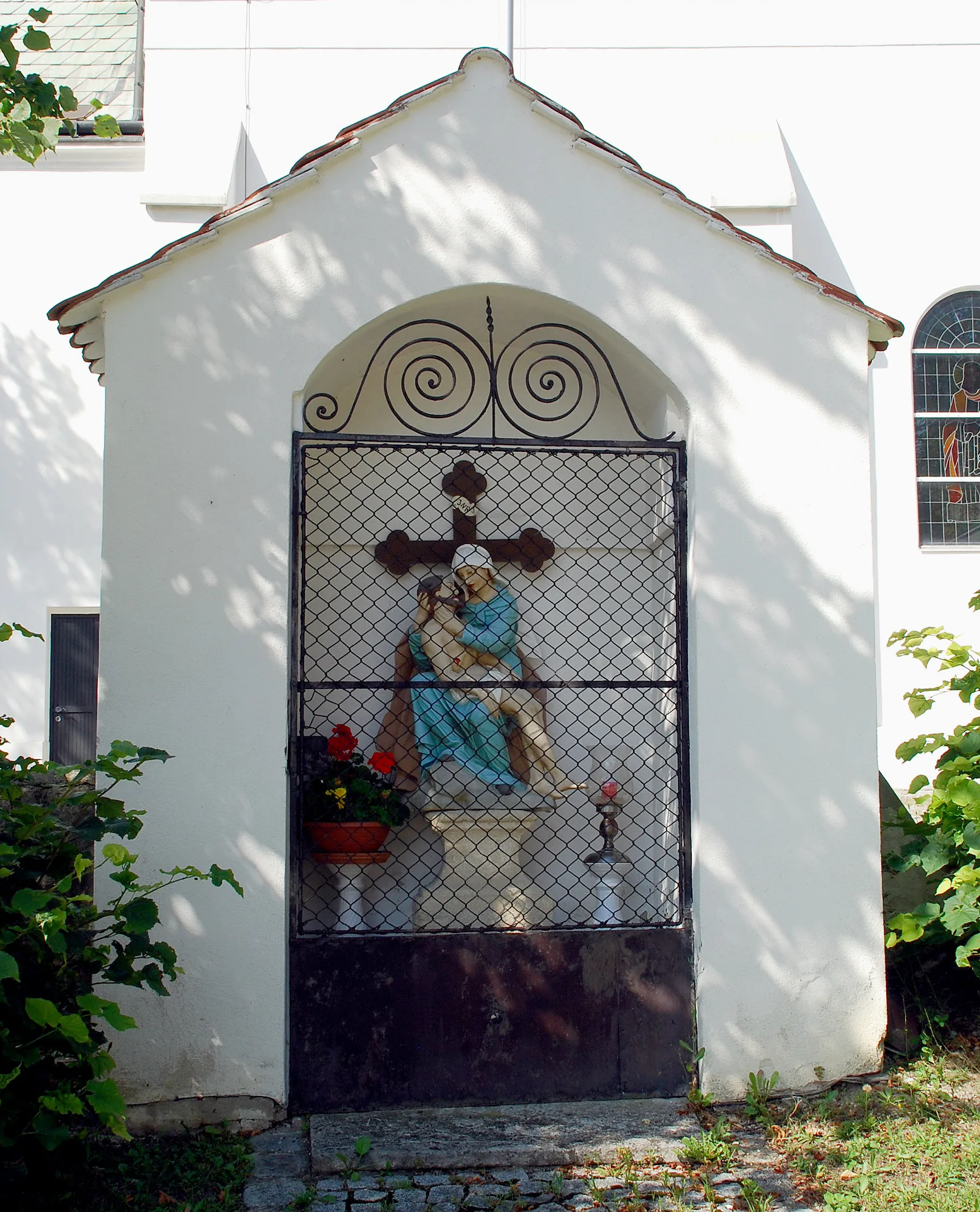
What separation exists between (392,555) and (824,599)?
72.0 inches

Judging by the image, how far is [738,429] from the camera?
453cm

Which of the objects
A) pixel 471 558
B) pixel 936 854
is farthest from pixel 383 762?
pixel 936 854

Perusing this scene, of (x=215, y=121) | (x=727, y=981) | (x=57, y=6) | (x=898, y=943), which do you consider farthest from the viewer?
(x=57, y=6)

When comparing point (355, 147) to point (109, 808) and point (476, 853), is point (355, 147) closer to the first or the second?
point (109, 808)

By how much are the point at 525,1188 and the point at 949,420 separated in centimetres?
678

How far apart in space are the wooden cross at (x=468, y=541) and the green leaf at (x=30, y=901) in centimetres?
236

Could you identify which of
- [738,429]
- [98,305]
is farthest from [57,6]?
[738,429]

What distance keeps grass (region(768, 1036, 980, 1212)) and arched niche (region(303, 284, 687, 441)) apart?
8.24 ft

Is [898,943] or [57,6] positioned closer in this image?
[898,943]

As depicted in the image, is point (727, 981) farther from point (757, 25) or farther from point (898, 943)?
point (757, 25)

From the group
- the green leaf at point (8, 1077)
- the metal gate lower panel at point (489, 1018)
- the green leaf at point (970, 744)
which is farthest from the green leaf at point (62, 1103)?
the green leaf at point (970, 744)

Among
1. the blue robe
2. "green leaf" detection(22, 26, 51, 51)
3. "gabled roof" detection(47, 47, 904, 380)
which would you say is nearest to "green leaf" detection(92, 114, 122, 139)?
"green leaf" detection(22, 26, 51, 51)

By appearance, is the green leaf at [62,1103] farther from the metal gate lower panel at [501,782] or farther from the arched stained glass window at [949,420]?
the arched stained glass window at [949,420]

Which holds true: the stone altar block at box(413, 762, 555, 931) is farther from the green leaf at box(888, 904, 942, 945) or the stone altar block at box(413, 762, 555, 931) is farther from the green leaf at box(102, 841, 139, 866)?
the green leaf at box(102, 841, 139, 866)
